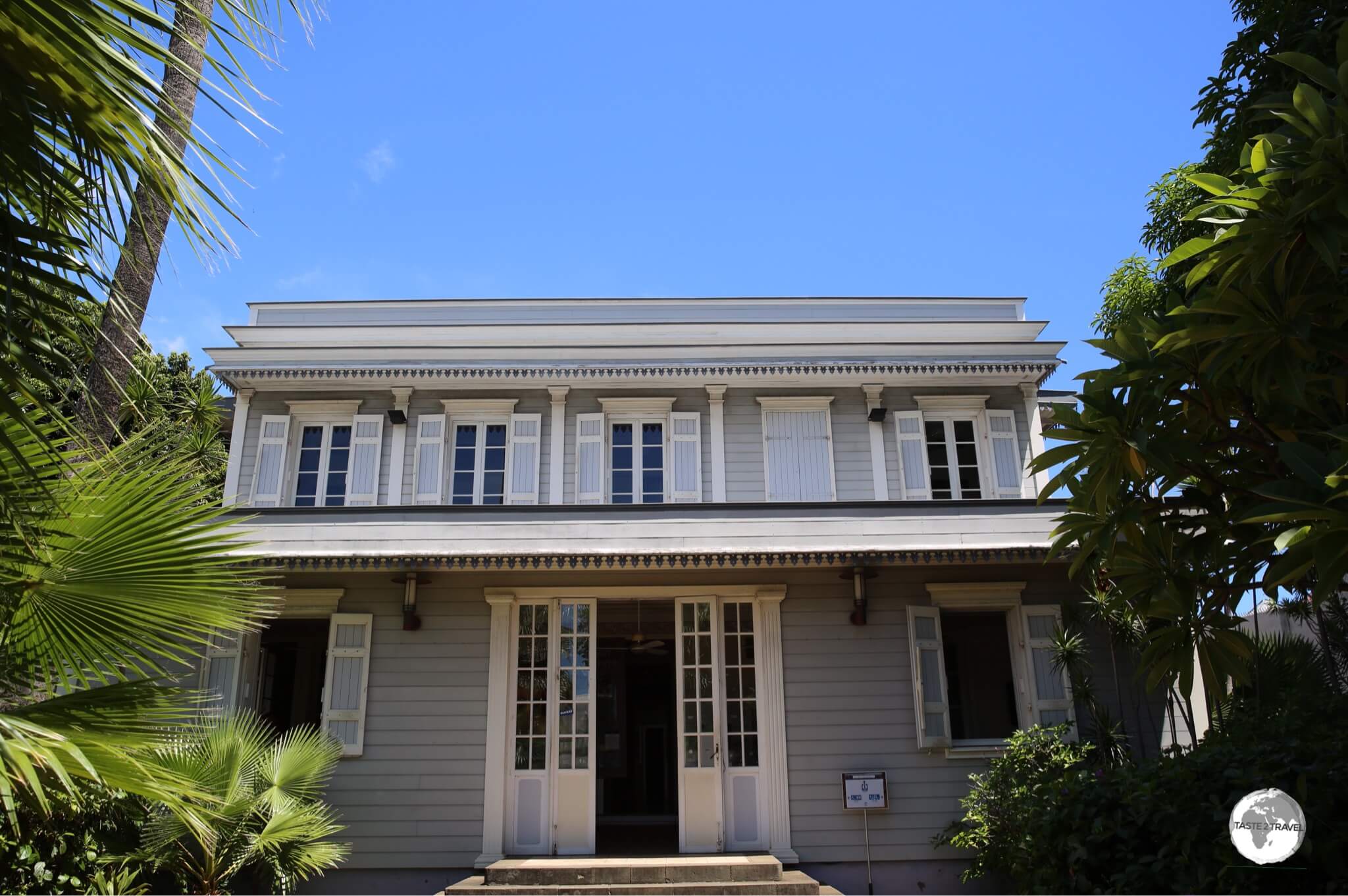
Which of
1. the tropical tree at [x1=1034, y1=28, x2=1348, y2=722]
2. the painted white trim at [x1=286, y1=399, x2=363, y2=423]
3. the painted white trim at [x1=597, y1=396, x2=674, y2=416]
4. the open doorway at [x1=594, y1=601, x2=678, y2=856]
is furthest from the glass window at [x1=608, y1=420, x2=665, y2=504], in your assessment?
the tropical tree at [x1=1034, y1=28, x2=1348, y2=722]

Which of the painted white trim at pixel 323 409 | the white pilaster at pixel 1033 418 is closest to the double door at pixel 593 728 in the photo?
the painted white trim at pixel 323 409

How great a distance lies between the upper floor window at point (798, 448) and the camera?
12477 mm

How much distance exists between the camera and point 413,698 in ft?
34.3

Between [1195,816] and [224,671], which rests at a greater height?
[224,671]

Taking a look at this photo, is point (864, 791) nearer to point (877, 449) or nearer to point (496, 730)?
point (496, 730)

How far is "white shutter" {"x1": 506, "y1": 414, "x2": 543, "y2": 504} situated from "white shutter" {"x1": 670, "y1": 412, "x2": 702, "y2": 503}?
66.4 inches

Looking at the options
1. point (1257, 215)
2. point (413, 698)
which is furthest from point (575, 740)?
point (1257, 215)

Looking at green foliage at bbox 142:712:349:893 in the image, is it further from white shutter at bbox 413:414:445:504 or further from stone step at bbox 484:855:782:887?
white shutter at bbox 413:414:445:504

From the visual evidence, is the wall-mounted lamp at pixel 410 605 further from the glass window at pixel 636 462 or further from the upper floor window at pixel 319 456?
the glass window at pixel 636 462

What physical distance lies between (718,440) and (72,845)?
794cm

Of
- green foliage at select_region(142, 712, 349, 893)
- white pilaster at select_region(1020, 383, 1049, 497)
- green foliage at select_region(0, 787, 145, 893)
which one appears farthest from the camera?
white pilaster at select_region(1020, 383, 1049, 497)

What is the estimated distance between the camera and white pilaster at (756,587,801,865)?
10055mm

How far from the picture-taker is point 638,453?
12602mm

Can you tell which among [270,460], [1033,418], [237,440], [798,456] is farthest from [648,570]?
[237,440]
